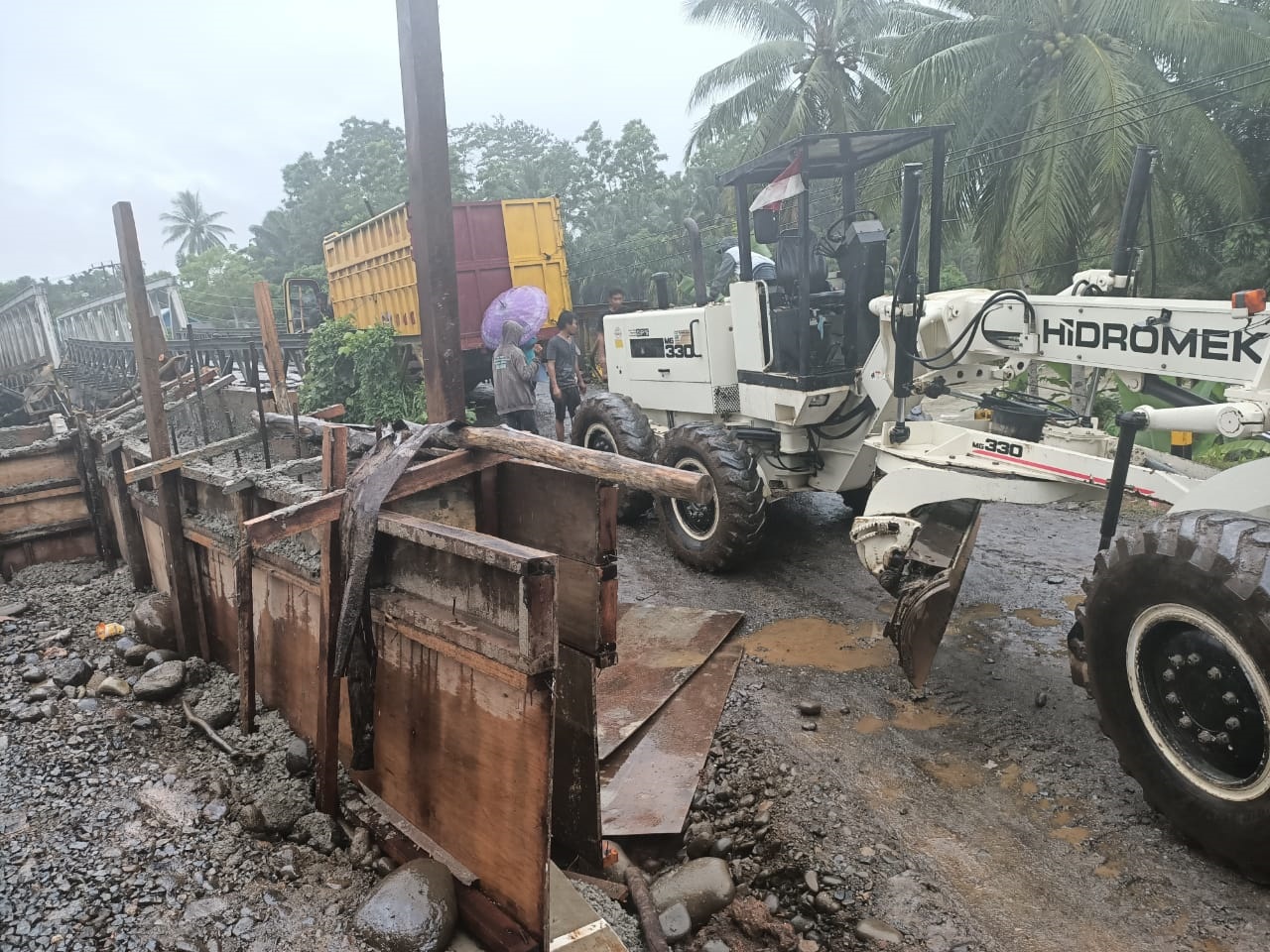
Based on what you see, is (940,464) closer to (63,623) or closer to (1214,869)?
(1214,869)

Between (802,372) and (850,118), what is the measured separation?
51.6ft

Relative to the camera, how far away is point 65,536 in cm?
646

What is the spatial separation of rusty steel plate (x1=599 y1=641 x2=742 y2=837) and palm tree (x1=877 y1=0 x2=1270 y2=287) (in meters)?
10.4

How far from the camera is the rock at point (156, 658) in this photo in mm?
4523

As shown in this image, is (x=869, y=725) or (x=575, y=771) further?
(x=869, y=725)

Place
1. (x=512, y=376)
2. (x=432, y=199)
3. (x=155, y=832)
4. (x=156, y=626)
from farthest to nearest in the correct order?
(x=512, y=376), (x=156, y=626), (x=432, y=199), (x=155, y=832)

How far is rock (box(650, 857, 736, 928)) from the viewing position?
9.76 feet

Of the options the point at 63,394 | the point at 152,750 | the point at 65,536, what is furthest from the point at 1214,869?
the point at 63,394

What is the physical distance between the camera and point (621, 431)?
671 cm

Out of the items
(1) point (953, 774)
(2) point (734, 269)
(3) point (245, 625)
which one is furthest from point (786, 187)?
(3) point (245, 625)

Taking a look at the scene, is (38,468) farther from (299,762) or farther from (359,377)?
(359,377)

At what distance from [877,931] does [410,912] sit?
1.48 meters

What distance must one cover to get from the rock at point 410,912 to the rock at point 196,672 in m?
2.12

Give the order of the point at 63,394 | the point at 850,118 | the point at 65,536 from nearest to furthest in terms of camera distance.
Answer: the point at 65,536 < the point at 63,394 < the point at 850,118
